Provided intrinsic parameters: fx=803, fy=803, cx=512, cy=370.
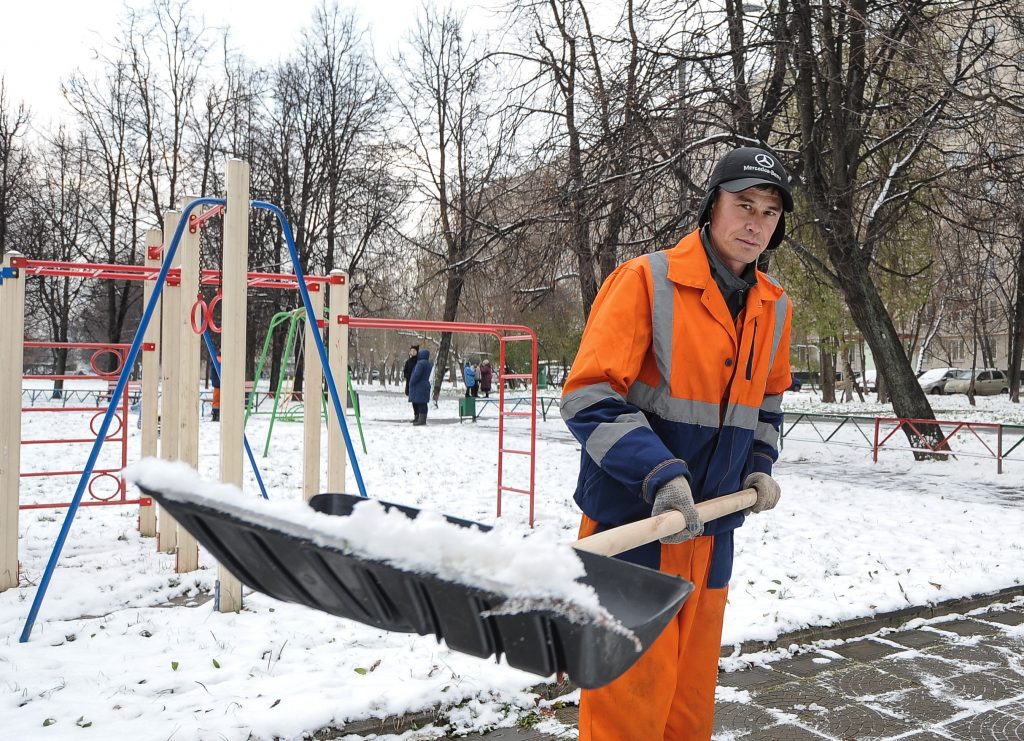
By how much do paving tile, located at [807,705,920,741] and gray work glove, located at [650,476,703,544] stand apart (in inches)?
72.8

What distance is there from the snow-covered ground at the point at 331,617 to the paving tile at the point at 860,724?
2.58 ft

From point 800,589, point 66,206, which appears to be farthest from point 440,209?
point 800,589

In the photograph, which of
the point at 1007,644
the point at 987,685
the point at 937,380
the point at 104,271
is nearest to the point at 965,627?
the point at 1007,644

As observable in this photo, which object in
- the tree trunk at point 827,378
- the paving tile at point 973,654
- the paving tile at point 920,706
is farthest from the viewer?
the tree trunk at point 827,378

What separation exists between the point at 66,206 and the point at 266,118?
763 centimetres

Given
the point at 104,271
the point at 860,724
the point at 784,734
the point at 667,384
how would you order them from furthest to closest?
the point at 104,271 → the point at 860,724 → the point at 784,734 → the point at 667,384

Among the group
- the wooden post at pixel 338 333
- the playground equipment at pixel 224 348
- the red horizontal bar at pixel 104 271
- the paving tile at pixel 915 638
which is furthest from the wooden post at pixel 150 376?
the paving tile at pixel 915 638

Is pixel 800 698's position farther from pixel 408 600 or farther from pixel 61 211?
pixel 61 211

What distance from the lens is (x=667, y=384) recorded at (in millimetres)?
2178

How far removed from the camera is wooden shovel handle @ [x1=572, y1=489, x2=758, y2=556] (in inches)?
66.3

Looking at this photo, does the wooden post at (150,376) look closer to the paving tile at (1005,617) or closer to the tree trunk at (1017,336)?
the paving tile at (1005,617)

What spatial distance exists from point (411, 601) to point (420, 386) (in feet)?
54.4

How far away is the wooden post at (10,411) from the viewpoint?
16.2ft

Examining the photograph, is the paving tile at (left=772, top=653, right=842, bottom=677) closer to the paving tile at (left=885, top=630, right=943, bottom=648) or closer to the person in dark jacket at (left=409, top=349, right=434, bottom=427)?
the paving tile at (left=885, top=630, right=943, bottom=648)
